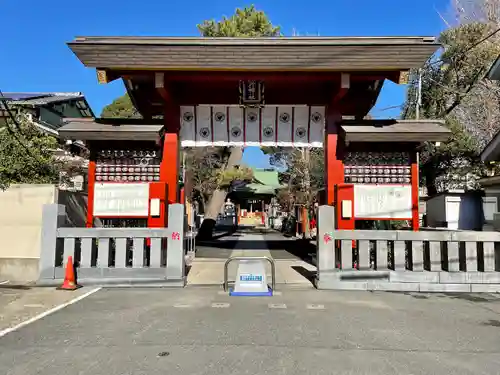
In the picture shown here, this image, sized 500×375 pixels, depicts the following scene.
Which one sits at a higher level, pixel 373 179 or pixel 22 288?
pixel 373 179

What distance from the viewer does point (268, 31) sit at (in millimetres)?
23438

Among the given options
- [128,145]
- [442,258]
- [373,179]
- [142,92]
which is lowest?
[442,258]

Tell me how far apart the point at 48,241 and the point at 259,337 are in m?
5.85

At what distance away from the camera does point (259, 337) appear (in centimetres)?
523

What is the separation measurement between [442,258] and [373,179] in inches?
101

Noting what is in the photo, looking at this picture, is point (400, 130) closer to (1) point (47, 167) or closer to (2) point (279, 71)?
(2) point (279, 71)

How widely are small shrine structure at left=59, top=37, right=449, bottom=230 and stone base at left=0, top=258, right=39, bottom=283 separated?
5.42ft

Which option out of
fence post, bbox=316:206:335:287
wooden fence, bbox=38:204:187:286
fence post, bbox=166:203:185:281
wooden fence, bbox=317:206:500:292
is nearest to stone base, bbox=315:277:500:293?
wooden fence, bbox=317:206:500:292

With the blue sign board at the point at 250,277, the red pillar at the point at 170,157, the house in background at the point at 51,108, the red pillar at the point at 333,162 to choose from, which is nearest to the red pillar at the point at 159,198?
the red pillar at the point at 170,157

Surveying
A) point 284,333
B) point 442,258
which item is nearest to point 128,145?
point 284,333

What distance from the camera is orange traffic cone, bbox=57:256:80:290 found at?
27.8 feet

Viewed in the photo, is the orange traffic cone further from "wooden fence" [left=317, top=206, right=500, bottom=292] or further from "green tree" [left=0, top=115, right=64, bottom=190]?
"wooden fence" [left=317, top=206, right=500, bottom=292]

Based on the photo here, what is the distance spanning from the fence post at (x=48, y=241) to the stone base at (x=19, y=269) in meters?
0.82

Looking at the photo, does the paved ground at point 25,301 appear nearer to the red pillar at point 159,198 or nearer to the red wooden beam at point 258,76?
the red pillar at point 159,198
